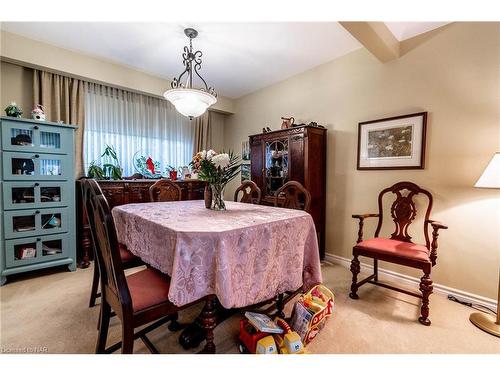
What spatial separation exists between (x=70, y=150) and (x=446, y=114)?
3.78m

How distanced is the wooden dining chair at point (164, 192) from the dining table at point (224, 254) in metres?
0.79

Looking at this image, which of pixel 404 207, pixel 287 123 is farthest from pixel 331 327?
pixel 287 123

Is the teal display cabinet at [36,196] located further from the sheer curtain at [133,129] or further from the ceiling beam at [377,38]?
the ceiling beam at [377,38]

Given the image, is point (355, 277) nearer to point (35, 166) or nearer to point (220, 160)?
point (220, 160)

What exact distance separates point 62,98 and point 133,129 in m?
0.87

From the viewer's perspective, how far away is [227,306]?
1104 millimetres

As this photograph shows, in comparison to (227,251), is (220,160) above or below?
above

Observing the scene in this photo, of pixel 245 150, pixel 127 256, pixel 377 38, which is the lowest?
pixel 127 256

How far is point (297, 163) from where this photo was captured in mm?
2840

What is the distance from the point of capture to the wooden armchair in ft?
5.54

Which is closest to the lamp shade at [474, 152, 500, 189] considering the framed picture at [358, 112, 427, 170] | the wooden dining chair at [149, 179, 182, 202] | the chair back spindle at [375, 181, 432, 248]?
the chair back spindle at [375, 181, 432, 248]

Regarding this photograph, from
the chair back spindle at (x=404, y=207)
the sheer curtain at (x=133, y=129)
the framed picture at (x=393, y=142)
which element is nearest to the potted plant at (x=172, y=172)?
the sheer curtain at (x=133, y=129)
